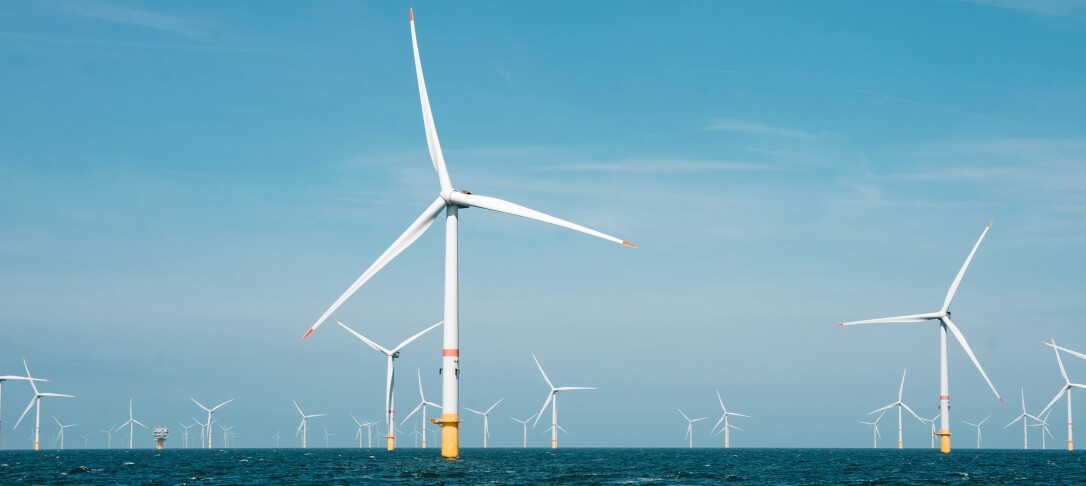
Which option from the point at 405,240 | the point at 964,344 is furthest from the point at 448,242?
the point at 964,344

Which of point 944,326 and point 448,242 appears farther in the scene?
point 944,326

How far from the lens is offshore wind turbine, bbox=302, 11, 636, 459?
77188mm

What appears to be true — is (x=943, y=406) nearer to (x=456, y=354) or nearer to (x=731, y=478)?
(x=731, y=478)

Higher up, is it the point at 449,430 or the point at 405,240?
the point at 405,240

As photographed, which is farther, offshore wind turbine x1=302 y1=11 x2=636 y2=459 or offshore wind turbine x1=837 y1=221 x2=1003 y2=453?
offshore wind turbine x1=837 y1=221 x2=1003 y2=453

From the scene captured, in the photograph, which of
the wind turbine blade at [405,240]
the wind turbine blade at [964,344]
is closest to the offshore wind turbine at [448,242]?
the wind turbine blade at [405,240]

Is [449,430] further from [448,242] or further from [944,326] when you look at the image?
[944,326]

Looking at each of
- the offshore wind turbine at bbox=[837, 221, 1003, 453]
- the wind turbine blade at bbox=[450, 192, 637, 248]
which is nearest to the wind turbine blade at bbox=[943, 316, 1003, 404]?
the offshore wind turbine at bbox=[837, 221, 1003, 453]

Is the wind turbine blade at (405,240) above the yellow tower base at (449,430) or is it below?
above

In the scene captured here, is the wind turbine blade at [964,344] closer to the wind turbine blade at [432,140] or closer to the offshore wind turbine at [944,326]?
the offshore wind turbine at [944,326]

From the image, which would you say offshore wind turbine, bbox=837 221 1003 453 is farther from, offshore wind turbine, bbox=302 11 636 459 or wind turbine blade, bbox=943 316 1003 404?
offshore wind turbine, bbox=302 11 636 459

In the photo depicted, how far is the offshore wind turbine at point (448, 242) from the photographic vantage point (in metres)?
77.2

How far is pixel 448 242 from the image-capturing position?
81688mm

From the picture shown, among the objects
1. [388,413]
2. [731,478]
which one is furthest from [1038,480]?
[388,413]
